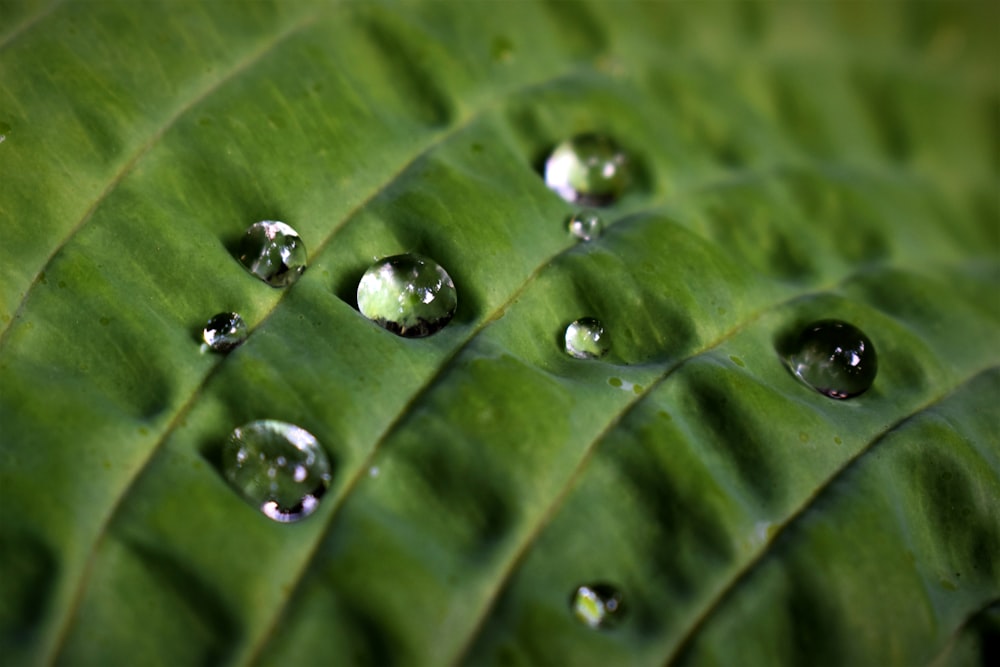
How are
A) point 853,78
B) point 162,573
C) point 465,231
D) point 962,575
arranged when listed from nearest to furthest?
1. point 162,573
2. point 962,575
3. point 465,231
4. point 853,78

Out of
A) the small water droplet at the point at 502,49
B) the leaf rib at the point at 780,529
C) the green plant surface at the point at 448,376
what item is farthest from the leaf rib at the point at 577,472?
the small water droplet at the point at 502,49

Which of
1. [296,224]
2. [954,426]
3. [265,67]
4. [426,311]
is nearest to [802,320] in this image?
[954,426]

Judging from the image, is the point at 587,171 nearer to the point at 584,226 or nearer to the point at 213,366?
the point at 584,226

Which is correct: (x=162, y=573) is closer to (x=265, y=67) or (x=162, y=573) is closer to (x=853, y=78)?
(x=265, y=67)

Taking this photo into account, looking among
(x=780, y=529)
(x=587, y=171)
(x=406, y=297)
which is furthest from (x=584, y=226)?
(x=780, y=529)

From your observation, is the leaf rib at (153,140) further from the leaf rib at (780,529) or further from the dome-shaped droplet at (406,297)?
the leaf rib at (780,529)
